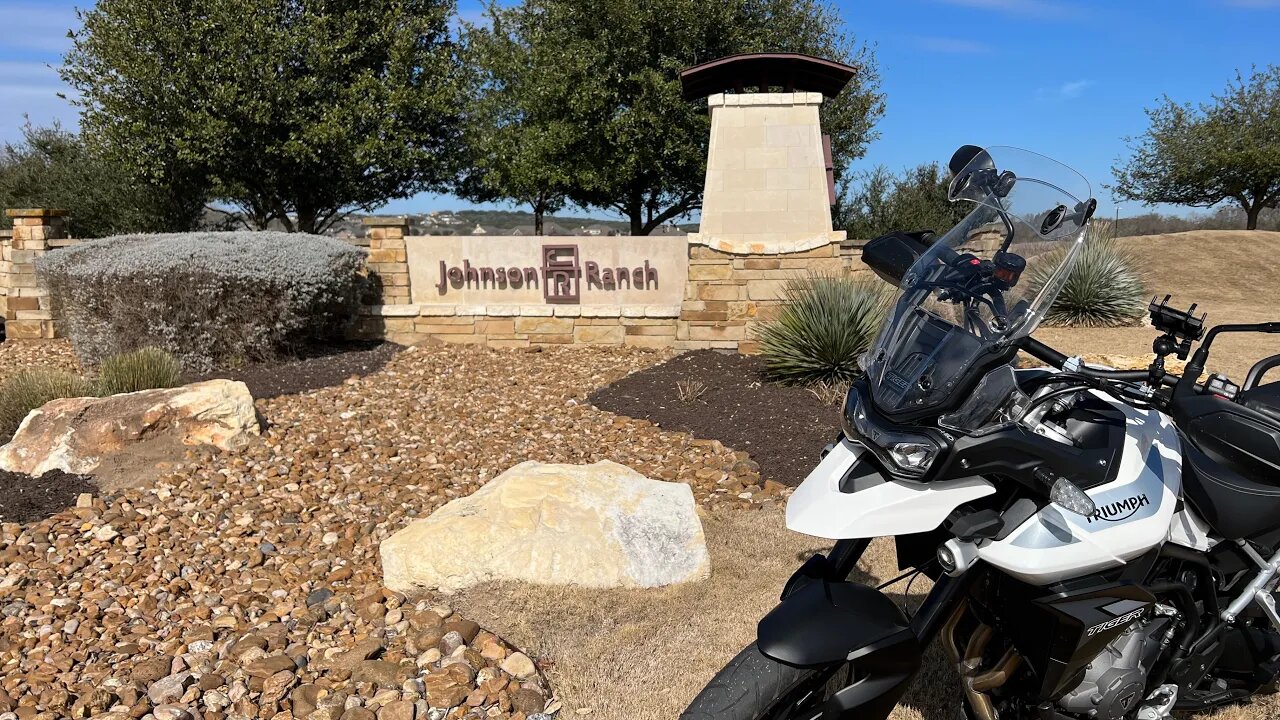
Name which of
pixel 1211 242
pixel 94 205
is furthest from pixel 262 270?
pixel 1211 242

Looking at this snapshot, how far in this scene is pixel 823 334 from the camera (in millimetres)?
7383

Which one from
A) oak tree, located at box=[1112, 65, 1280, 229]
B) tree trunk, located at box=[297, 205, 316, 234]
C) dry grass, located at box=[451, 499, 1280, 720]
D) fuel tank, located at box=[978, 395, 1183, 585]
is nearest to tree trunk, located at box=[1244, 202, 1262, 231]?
oak tree, located at box=[1112, 65, 1280, 229]

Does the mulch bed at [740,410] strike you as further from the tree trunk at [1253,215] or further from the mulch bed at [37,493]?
the tree trunk at [1253,215]

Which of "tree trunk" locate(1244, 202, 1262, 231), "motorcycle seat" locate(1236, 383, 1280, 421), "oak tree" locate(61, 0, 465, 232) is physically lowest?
"motorcycle seat" locate(1236, 383, 1280, 421)

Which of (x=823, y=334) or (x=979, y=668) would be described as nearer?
(x=979, y=668)

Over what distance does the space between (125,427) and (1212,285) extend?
60.9ft

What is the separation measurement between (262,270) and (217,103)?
9621mm

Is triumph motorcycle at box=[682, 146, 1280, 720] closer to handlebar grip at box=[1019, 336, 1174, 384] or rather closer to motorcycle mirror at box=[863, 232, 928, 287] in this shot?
handlebar grip at box=[1019, 336, 1174, 384]

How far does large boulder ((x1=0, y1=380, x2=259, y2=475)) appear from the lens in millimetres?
5242

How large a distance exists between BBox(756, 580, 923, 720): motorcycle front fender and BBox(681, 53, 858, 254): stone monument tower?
7738 mm

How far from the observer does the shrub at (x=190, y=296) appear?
8.26 meters

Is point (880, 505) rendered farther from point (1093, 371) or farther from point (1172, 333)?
point (1172, 333)

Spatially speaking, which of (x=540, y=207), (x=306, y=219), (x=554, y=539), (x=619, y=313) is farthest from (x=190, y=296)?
(x=540, y=207)

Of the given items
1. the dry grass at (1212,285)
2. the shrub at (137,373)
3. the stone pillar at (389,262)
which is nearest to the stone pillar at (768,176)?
the dry grass at (1212,285)
